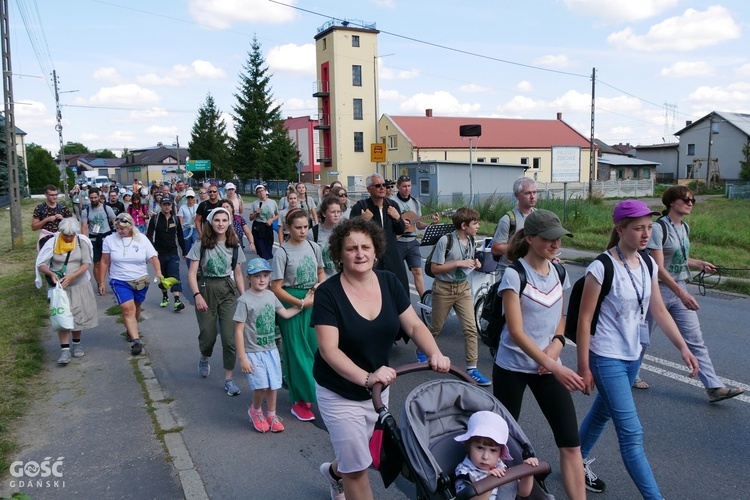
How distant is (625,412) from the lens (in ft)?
11.9

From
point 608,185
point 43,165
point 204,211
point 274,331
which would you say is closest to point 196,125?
point 43,165

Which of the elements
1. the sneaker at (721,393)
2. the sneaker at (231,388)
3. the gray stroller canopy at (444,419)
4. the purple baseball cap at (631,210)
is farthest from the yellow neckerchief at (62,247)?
the sneaker at (721,393)

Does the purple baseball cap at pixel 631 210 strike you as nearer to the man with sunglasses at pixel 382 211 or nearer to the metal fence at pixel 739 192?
the man with sunglasses at pixel 382 211

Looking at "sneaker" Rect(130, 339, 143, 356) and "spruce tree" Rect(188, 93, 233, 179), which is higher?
"spruce tree" Rect(188, 93, 233, 179)

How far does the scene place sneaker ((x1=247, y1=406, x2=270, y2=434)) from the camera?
525 cm

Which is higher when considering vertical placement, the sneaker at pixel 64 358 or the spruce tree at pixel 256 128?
the spruce tree at pixel 256 128

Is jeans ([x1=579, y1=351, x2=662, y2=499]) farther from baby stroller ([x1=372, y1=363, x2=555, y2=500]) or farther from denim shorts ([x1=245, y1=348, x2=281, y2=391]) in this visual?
denim shorts ([x1=245, y1=348, x2=281, y2=391])

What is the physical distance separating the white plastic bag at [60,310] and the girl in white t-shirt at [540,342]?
5506mm

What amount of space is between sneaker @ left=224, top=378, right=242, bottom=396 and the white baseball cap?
12.0 feet

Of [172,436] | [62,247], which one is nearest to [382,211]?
[172,436]

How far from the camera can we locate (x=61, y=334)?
741 centimetres

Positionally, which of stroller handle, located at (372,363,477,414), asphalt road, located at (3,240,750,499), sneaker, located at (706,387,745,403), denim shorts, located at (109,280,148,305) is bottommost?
asphalt road, located at (3,240,750,499)

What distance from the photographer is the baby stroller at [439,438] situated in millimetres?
2682

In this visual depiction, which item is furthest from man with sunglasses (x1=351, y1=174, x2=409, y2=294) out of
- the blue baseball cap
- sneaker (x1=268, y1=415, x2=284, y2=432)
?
sneaker (x1=268, y1=415, x2=284, y2=432)
